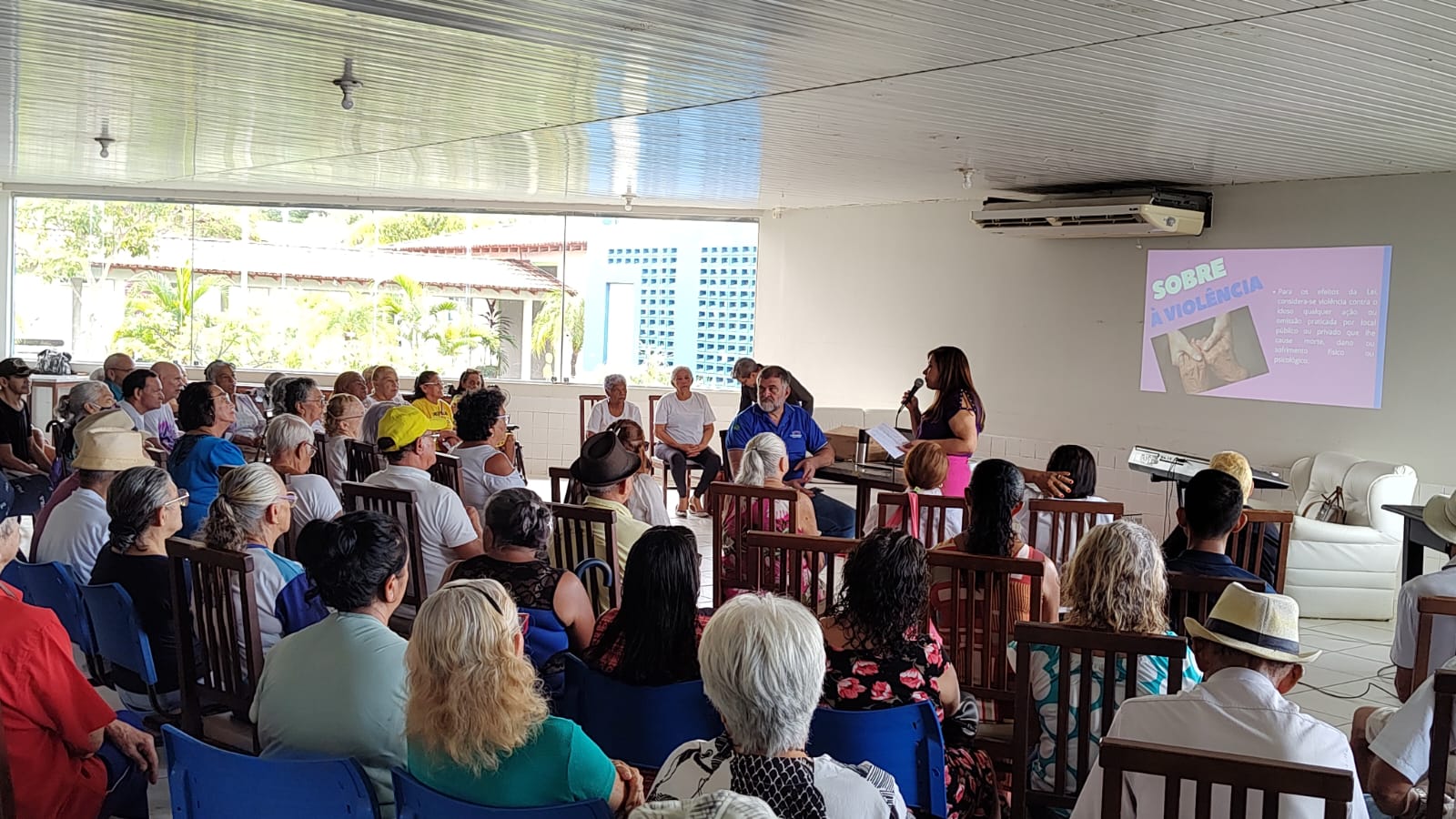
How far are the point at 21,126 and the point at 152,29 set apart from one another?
3.68 m

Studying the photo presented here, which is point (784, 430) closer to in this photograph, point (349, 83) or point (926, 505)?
point (926, 505)

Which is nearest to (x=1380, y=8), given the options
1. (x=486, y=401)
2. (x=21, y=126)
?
(x=486, y=401)

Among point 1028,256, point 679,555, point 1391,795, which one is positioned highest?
point 1028,256

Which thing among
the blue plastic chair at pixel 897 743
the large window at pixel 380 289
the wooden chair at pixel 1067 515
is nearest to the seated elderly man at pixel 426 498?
the wooden chair at pixel 1067 515

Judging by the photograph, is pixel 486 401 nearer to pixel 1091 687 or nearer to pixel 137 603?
pixel 137 603

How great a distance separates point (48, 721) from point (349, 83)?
3.93 meters

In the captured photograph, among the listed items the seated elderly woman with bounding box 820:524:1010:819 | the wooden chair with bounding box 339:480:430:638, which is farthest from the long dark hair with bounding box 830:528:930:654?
the wooden chair with bounding box 339:480:430:638

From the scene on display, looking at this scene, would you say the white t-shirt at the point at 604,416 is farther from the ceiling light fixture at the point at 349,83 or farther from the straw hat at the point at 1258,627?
the straw hat at the point at 1258,627

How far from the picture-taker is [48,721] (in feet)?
8.10

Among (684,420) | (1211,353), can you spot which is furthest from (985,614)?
(684,420)

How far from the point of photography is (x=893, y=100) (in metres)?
5.76

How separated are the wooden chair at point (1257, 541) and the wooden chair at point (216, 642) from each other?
3185 mm

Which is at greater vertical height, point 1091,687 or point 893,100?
point 893,100

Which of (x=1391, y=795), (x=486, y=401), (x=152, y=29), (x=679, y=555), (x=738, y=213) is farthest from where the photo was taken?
(x=738, y=213)
